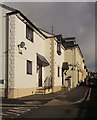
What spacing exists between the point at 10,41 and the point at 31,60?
4.50 metres

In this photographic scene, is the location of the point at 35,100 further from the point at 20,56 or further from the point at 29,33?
the point at 29,33

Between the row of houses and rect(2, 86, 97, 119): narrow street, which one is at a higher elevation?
the row of houses

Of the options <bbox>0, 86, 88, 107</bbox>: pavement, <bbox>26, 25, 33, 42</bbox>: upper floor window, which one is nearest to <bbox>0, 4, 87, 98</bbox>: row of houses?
<bbox>26, 25, 33, 42</bbox>: upper floor window

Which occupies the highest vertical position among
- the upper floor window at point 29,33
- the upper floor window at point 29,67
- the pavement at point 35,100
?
the upper floor window at point 29,33

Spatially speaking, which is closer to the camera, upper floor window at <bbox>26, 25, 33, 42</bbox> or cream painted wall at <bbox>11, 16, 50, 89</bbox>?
cream painted wall at <bbox>11, 16, 50, 89</bbox>

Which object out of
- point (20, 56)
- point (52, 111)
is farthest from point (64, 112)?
point (20, 56)

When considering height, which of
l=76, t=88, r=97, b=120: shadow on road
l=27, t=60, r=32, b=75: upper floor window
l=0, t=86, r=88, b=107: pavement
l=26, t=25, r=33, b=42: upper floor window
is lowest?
l=76, t=88, r=97, b=120: shadow on road

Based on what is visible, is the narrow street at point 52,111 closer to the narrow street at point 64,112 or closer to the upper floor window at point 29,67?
the narrow street at point 64,112

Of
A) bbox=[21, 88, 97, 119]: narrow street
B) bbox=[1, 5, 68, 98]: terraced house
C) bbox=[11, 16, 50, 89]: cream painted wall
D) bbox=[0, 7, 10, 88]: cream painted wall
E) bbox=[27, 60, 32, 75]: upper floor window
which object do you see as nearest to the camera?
bbox=[21, 88, 97, 119]: narrow street

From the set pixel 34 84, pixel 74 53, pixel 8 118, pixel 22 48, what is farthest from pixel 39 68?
pixel 74 53

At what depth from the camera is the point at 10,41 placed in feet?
62.0

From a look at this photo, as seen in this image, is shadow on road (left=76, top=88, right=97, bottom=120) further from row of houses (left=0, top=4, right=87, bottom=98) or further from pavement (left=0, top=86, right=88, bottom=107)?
row of houses (left=0, top=4, right=87, bottom=98)

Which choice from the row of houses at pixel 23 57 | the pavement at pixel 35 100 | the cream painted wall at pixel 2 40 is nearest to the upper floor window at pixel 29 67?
the row of houses at pixel 23 57

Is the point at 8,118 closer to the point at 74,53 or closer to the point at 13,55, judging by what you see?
the point at 13,55
